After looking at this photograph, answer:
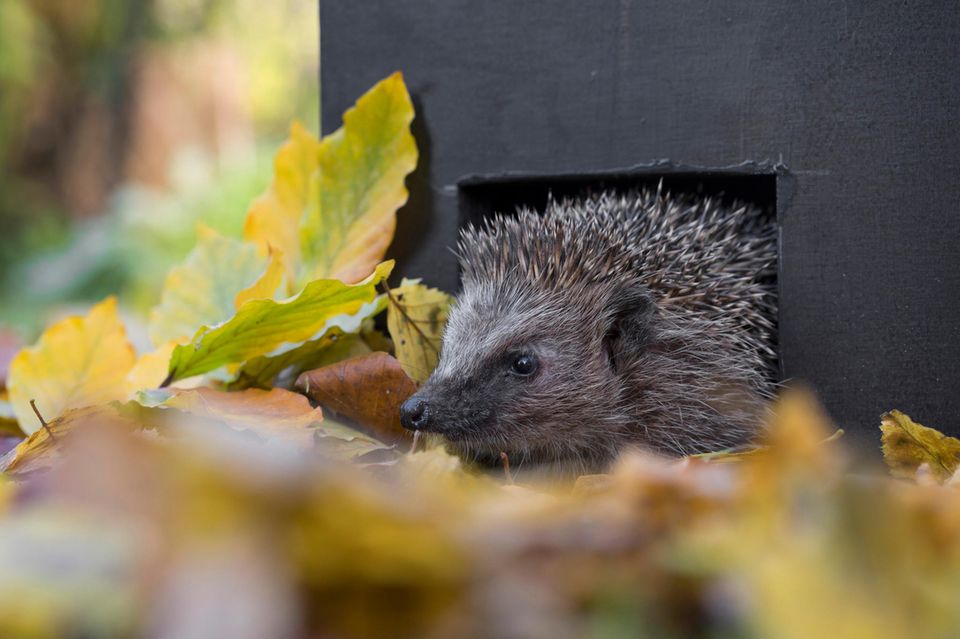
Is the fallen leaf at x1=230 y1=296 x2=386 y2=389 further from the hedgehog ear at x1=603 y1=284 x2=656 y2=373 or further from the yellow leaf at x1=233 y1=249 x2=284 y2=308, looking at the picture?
the hedgehog ear at x1=603 y1=284 x2=656 y2=373

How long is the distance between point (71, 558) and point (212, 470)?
0.44ft

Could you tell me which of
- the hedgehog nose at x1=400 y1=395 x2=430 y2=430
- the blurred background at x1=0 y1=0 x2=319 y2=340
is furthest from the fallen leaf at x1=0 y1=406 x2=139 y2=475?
the blurred background at x1=0 y1=0 x2=319 y2=340

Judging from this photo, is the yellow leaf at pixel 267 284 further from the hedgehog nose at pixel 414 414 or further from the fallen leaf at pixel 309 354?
the hedgehog nose at pixel 414 414

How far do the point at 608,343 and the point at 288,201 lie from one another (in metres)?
0.78

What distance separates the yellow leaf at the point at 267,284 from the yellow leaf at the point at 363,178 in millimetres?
153

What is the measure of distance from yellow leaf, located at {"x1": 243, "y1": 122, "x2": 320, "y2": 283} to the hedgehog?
429mm

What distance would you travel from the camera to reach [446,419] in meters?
1.76

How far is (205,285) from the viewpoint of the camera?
6.69 feet

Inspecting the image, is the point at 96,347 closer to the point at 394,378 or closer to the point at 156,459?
the point at 394,378

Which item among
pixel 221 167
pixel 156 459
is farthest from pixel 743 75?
pixel 221 167

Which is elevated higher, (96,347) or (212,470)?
(212,470)

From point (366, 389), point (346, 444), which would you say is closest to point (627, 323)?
point (366, 389)

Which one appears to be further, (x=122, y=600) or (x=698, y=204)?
(x=698, y=204)

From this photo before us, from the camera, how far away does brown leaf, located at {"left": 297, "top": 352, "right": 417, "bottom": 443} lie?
5.79ft
